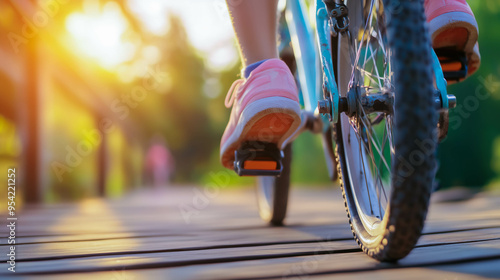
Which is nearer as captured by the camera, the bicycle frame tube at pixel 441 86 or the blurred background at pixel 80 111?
the bicycle frame tube at pixel 441 86

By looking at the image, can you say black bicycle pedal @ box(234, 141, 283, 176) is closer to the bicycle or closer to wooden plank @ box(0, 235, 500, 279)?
the bicycle

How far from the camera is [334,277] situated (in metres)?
0.57

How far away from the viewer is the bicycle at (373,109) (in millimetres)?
517

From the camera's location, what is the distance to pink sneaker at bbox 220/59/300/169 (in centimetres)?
84

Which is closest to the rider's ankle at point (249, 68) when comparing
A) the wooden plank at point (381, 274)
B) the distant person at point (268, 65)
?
the distant person at point (268, 65)

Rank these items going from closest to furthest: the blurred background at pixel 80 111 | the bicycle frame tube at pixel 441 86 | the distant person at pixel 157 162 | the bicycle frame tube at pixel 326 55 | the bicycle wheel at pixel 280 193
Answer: the bicycle frame tube at pixel 441 86 < the bicycle frame tube at pixel 326 55 < the bicycle wheel at pixel 280 193 < the blurred background at pixel 80 111 < the distant person at pixel 157 162

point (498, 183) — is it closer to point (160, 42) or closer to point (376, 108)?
point (376, 108)

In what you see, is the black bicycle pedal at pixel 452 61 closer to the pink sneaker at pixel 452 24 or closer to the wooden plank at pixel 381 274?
the pink sneaker at pixel 452 24

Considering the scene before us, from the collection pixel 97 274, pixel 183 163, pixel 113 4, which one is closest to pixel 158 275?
pixel 97 274

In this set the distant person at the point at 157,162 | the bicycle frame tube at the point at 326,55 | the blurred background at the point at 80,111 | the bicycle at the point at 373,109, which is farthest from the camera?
the distant person at the point at 157,162

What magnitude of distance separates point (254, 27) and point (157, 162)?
13517 millimetres

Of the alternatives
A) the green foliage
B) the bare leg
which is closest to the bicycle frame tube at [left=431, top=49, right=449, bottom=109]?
the bare leg

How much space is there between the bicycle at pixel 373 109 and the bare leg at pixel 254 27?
0.11 meters

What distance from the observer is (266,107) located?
2.71 ft
